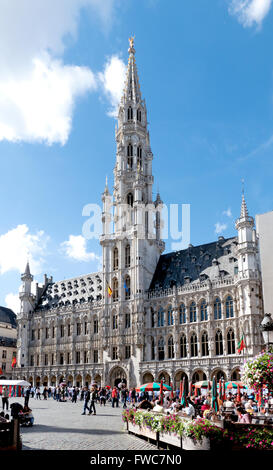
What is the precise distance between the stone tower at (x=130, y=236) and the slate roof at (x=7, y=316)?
126ft

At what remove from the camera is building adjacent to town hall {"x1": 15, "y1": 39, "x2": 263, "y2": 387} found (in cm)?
5709

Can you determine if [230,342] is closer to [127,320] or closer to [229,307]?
[229,307]

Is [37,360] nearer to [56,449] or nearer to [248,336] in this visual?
[248,336]

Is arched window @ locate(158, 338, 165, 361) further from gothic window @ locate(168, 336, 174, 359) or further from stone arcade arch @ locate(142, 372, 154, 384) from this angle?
stone arcade arch @ locate(142, 372, 154, 384)

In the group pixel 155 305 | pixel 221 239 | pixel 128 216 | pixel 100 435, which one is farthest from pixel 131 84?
pixel 100 435

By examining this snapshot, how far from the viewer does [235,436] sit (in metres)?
14.5

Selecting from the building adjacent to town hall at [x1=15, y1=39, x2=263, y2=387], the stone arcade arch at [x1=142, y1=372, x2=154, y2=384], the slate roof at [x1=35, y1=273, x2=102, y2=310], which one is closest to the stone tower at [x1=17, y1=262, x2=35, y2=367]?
the building adjacent to town hall at [x1=15, y1=39, x2=263, y2=387]

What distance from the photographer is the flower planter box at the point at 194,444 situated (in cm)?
1534

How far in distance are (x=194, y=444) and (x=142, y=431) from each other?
4.58 m

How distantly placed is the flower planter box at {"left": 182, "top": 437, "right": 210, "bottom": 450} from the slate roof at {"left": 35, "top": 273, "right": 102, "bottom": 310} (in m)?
58.2

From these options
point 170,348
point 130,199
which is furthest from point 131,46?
point 170,348

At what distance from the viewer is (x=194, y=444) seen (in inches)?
626

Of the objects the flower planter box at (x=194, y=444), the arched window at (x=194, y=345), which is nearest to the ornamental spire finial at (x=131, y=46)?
the arched window at (x=194, y=345)

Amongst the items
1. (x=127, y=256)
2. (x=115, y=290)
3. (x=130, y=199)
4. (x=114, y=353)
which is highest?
(x=130, y=199)
